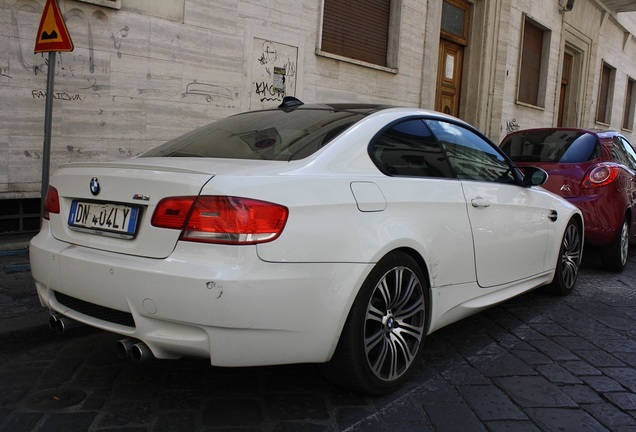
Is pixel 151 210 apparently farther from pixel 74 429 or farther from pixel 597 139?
pixel 597 139

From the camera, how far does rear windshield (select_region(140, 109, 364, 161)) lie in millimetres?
2959

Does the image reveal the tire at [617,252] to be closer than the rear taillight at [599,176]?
No

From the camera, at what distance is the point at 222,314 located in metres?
2.34

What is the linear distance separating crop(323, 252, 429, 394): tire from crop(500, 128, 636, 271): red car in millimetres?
3573

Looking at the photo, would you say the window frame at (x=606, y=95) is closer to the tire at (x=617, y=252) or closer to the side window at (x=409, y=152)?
the tire at (x=617, y=252)

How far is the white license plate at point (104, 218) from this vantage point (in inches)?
103

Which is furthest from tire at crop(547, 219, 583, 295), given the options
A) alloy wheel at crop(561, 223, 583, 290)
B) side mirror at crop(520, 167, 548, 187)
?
side mirror at crop(520, 167, 548, 187)

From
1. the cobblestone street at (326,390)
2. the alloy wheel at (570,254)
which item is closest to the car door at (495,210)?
the cobblestone street at (326,390)

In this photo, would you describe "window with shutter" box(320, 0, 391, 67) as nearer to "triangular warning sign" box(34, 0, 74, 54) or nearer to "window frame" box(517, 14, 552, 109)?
"triangular warning sign" box(34, 0, 74, 54)

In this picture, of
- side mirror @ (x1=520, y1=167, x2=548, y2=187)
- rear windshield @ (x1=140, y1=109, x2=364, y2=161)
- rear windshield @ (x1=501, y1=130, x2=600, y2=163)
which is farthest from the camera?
rear windshield @ (x1=501, y1=130, x2=600, y2=163)

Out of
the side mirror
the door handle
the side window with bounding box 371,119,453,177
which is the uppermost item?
the side window with bounding box 371,119,453,177

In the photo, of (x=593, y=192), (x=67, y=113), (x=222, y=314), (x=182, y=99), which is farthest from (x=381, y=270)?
(x=182, y=99)

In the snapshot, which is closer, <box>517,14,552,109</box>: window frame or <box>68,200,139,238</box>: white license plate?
<box>68,200,139,238</box>: white license plate

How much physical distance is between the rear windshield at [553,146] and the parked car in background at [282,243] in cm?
318
